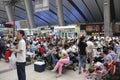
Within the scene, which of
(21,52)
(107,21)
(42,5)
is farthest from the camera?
(42,5)

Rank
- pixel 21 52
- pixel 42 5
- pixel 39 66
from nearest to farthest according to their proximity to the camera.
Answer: pixel 21 52 < pixel 39 66 < pixel 42 5

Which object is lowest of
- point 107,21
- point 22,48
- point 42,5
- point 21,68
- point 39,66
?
point 39,66

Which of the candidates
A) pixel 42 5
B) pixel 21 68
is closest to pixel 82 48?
pixel 21 68

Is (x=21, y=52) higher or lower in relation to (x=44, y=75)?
higher

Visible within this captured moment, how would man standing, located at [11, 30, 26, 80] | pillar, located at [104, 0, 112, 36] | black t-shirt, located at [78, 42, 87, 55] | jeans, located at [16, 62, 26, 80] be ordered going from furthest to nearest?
1. pillar, located at [104, 0, 112, 36]
2. black t-shirt, located at [78, 42, 87, 55]
3. jeans, located at [16, 62, 26, 80]
4. man standing, located at [11, 30, 26, 80]

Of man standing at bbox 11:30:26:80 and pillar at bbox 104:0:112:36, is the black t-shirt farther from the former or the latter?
pillar at bbox 104:0:112:36

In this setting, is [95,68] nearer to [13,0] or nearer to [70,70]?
[70,70]

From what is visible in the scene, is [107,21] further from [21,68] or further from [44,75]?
[21,68]

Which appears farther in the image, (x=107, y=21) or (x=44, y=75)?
(x=107, y=21)

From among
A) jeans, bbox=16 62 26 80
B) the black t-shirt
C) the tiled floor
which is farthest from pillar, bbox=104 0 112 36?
jeans, bbox=16 62 26 80

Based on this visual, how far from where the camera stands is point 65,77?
7.93m

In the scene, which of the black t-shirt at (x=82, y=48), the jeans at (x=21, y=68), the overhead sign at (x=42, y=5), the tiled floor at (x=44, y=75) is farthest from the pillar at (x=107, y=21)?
the jeans at (x=21, y=68)

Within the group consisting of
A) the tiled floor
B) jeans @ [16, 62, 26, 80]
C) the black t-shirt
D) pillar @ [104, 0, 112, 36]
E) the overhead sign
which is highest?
the overhead sign

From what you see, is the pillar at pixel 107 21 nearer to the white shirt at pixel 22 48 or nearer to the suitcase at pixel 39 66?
the suitcase at pixel 39 66
